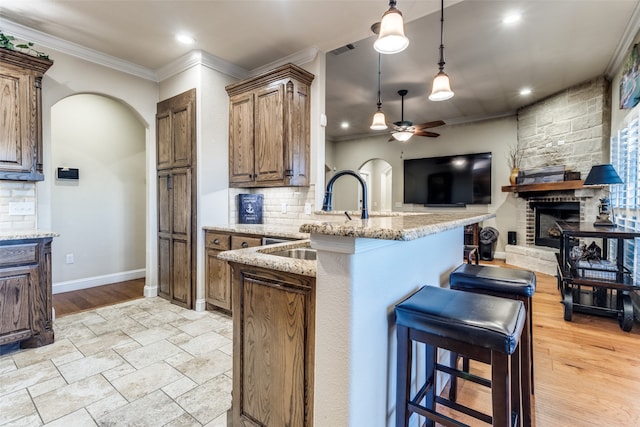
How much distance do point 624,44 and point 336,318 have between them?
4644 mm

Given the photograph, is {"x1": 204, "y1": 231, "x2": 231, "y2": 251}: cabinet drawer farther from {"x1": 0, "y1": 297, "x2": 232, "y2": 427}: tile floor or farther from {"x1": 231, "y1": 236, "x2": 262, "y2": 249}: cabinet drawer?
{"x1": 0, "y1": 297, "x2": 232, "y2": 427}: tile floor

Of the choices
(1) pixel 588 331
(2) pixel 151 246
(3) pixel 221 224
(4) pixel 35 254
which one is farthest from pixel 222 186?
(1) pixel 588 331

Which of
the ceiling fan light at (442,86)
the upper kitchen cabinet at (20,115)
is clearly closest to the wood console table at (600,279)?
the ceiling fan light at (442,86)

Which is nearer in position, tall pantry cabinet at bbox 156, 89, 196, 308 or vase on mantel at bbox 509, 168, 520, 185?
tall pantry cabinet at bbox 156, 89, 196, 308

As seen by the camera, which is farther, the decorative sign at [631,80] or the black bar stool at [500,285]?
the decorative sign at [631,80]

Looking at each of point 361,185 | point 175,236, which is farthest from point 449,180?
point 361,185

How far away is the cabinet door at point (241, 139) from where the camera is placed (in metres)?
3.47

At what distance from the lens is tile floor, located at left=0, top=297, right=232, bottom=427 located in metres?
1.68

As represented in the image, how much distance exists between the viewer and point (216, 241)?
10.8 ft

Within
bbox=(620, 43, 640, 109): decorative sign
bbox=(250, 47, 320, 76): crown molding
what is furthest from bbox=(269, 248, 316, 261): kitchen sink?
bbox=(620, 43, 640, 109): decorative sign

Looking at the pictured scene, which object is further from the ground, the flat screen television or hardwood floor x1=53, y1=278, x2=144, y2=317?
the flat screen television

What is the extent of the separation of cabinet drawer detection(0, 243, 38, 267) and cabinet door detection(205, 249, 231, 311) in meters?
1.40

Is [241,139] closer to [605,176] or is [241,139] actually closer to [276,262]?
[276,262]

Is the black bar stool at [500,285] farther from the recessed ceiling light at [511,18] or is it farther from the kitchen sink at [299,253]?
the recessed ceiling light at [511,18]
